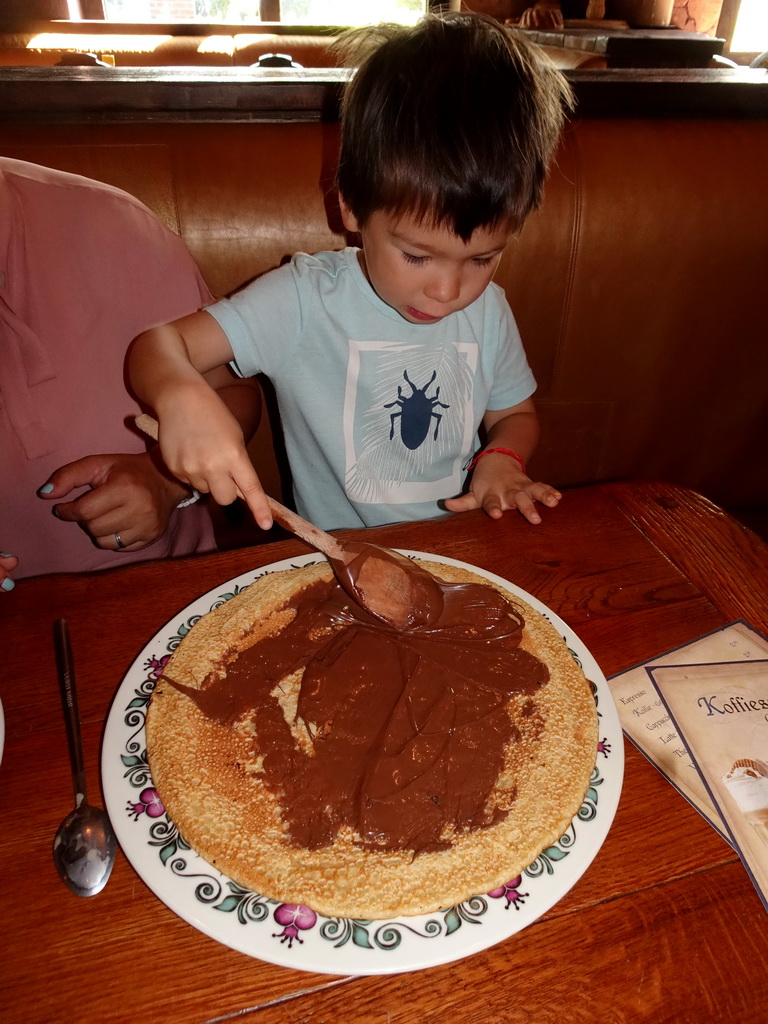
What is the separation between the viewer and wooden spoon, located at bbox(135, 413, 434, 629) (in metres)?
0.83

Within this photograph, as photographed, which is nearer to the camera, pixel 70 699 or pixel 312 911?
pixel 312 911

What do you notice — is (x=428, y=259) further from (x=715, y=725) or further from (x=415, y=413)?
→ (x=715, y=725)

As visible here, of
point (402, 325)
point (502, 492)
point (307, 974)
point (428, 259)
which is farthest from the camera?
point (402, 325)

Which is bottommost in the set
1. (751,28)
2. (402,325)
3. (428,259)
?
(402,325)

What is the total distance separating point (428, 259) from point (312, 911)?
87cm

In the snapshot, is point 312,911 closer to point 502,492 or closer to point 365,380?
point 502,492

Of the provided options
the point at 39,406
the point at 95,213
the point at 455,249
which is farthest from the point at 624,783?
the point at 95,213

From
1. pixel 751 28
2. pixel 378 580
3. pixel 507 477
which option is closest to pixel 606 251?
pixel 507 477

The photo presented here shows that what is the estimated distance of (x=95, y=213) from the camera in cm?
116

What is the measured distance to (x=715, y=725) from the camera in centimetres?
75

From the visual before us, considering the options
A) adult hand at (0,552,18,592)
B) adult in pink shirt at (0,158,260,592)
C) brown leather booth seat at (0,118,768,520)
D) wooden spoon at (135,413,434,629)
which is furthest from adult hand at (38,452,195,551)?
brown leather booth seat at (0,118,768,520)

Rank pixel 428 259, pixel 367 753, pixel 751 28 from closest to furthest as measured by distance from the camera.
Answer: pixel 367 753 < pixel 428 259 < pixel 751 28

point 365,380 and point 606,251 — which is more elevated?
point 606,251

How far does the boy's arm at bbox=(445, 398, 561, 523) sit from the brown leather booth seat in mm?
401
